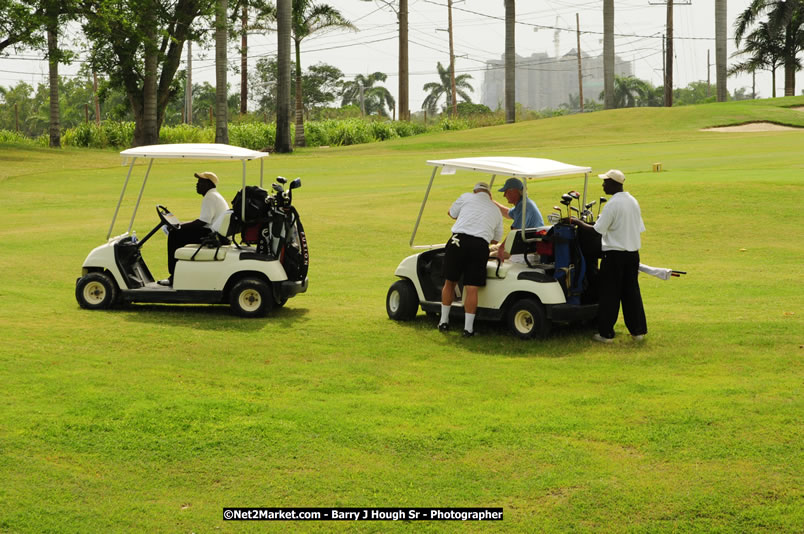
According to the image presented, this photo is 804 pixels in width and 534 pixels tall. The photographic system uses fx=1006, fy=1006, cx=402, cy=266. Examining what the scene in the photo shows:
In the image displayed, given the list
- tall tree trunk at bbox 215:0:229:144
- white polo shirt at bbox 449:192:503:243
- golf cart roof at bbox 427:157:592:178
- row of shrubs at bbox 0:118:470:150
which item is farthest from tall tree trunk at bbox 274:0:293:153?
white polo shirt at bbox 449:192:503:243

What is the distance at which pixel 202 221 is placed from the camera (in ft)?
38.0

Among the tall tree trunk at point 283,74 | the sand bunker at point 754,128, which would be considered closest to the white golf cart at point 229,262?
the tall tree trunk at point 283,74

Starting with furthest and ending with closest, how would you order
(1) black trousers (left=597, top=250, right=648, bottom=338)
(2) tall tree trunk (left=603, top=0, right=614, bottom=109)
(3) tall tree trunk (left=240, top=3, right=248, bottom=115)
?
(2) tall tree trunk (left=603, top=0, right=614, bottom=109) → (3) tall tree trunk (left=240, top=3, right=248, bottom=115) → (1) black trousers (left=597, top=250, right=648, bottom=338)

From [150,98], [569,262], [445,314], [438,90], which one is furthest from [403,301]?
[438,90]

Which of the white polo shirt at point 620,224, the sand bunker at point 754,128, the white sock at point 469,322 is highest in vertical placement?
the sand bunker at point 754,128

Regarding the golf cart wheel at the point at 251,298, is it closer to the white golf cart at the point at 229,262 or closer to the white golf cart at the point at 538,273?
the white golf cart at the point at 229,262

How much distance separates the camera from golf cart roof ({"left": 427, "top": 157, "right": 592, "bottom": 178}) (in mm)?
9891

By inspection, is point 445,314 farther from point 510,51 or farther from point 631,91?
point 631,91

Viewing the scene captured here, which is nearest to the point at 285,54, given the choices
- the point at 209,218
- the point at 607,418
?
the point at 209,218

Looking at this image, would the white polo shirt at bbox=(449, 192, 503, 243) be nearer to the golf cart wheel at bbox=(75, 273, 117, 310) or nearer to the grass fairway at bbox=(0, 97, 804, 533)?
the grass fairway at bbox=(0, 97, 804, 533)

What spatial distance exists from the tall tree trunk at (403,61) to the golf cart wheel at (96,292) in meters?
46.2

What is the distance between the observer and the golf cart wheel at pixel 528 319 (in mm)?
10047

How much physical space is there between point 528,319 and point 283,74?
113 feet

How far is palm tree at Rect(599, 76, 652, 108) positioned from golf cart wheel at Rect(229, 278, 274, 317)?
384 ft
